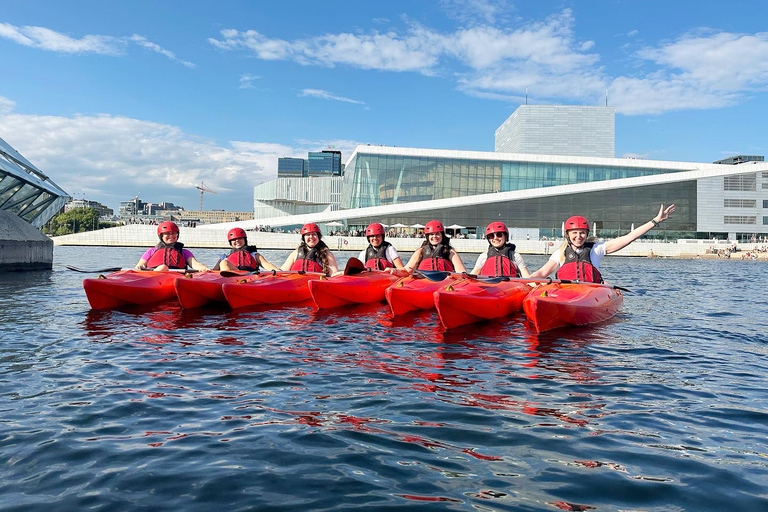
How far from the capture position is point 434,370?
6.90 metres

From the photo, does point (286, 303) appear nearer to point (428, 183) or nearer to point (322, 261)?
point (322, 261)

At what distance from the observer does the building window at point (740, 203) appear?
68.5 metres

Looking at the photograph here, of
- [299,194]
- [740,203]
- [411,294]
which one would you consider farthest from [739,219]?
[411,294]

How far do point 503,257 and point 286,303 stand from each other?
5.04 metres

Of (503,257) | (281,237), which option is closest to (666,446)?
(503,257)

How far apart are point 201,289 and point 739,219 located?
75.3m

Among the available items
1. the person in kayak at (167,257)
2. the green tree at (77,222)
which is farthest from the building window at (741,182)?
the green tree at (77,222)

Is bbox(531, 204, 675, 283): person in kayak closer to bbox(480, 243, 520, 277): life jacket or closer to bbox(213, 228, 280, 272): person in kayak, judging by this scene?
bbox(480, 243, 520, 277): life jacket

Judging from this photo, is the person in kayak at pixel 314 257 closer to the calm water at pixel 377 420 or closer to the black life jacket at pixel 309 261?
the black life jacket at pixel 309 261

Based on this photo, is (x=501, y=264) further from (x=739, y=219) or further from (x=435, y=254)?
(x=739, y=219)

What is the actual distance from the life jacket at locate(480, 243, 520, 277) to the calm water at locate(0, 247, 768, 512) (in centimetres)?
259

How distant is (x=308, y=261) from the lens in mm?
13703

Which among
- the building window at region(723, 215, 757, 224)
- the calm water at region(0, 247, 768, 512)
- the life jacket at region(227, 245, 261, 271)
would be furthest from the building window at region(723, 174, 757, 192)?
the life jacket at region(227, 245, 261, 271)

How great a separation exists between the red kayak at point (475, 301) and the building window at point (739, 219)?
230 ft
